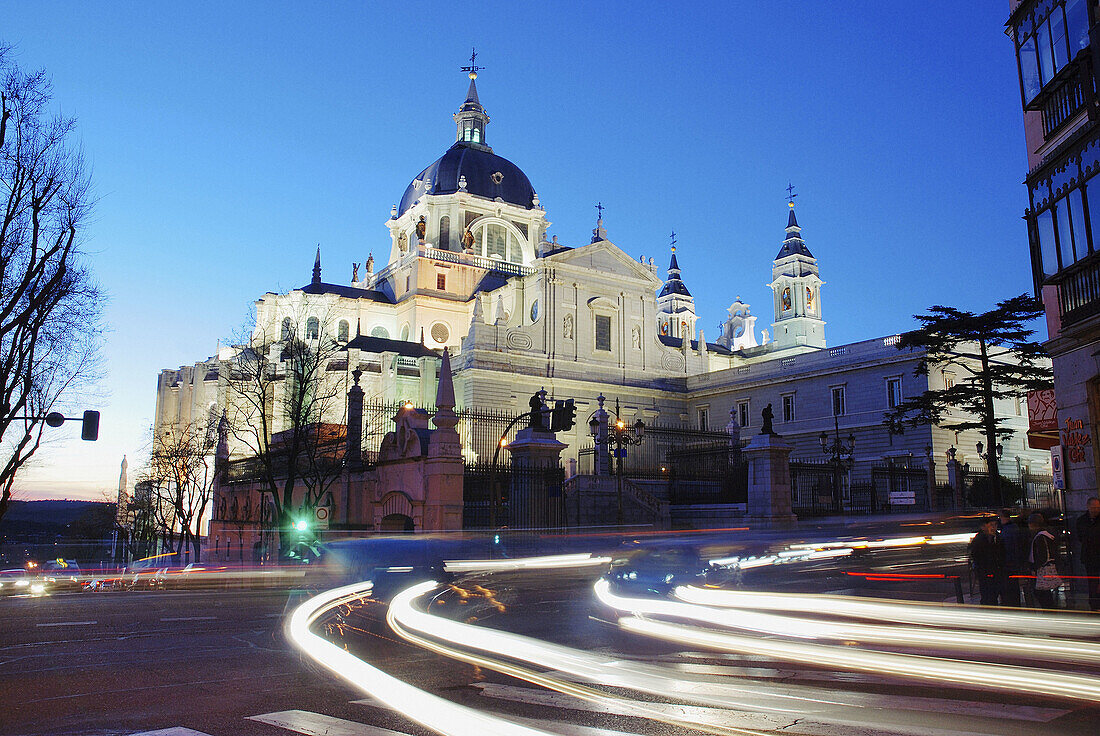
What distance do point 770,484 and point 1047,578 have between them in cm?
1545

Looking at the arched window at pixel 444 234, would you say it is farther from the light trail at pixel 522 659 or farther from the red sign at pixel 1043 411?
the light trail at pixel 522 659

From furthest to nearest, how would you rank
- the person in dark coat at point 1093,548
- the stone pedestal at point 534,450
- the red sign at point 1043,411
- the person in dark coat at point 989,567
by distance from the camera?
1. the stone pedestal at point 534,450
2. the red sign at point 1043,411
3. the person in dark coat at point 989,567
4. the person in dark coat at point 1093,548

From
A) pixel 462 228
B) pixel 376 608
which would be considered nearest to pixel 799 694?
pixel 376 608

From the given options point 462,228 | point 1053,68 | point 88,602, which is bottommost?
point 88,602

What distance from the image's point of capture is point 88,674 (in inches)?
315

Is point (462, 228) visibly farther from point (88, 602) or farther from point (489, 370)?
point (88, 602)

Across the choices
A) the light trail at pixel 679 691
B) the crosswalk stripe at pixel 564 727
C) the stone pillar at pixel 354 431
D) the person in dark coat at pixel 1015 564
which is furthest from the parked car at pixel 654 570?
the stone pillar at pixel 354 431

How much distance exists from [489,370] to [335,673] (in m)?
48.6

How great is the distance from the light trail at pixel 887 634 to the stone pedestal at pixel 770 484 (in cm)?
1556

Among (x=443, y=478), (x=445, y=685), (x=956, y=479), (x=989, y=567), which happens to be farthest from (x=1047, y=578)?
(x=956, y=479)

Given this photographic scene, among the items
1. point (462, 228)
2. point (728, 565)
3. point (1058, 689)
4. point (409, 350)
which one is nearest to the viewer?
point (1058, 689)

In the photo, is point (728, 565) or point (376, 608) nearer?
point (376, 608)

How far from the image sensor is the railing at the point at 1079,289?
15.1m

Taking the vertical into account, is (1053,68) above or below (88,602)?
above
